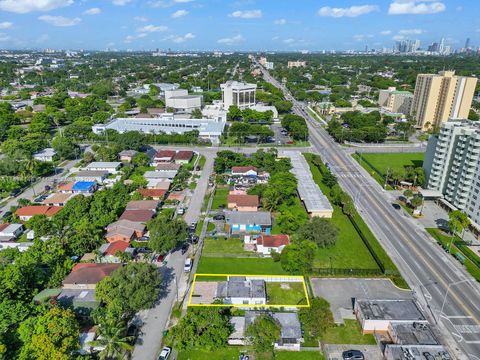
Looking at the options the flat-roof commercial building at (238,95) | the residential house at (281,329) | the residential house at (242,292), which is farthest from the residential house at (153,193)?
the flat-roof commercial building at (238,95)

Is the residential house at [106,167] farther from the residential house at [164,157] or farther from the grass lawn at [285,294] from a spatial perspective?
the grass lawn at [285,294]

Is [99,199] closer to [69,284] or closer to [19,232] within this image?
[19,232]

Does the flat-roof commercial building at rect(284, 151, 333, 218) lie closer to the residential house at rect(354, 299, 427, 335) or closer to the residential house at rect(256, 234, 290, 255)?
the residential house at rect(256, 234, 290, 255)

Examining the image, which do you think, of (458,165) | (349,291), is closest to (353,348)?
(349,291)

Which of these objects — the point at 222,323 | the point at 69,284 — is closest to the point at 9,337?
the point at 69,284

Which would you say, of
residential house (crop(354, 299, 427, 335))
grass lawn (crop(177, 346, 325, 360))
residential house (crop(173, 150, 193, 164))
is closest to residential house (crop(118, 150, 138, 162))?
residential house (crop(173, 150, 193, 164))

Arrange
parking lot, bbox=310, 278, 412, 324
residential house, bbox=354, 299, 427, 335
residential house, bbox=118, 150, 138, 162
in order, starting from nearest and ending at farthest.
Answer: residential house, bbox=354, 299, 427, 335 → parking lot, bbox=310, 278, 412, 324 → residential house, bbox=118, 150, 138, 162
